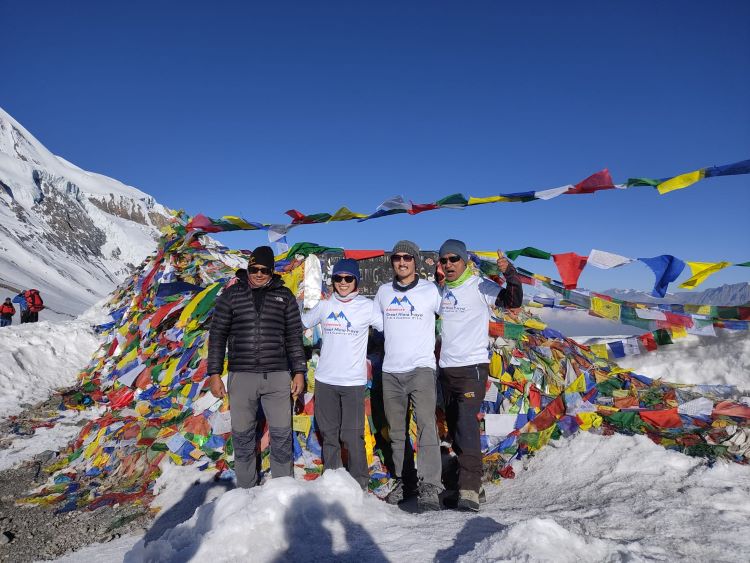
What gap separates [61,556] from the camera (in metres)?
3.53

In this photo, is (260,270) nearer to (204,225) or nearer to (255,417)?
(255,417)

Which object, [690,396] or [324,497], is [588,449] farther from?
[324,497]

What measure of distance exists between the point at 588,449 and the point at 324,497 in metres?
2.88

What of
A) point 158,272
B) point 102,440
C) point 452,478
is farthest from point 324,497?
point 158,272

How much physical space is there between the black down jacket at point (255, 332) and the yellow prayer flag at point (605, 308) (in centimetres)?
313

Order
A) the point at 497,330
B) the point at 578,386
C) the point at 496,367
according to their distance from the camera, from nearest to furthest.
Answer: the point at 578,386 → the point at 496,367 → the point at 497,330

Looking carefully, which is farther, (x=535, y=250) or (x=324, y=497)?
(x=535, y=250)

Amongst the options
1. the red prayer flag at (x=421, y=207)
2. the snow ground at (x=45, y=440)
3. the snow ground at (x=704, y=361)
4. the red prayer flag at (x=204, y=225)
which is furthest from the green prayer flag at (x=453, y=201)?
the snow ground at (x=45, y=440)

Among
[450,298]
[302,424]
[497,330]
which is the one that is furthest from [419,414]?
[497,330]

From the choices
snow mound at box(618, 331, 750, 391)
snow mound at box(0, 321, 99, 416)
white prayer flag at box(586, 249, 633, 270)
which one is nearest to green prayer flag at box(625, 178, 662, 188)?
white prayer flag at box(586, 249, 633, 270)

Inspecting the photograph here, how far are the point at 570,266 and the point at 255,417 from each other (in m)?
3.44

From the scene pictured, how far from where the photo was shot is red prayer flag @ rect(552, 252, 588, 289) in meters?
4.91

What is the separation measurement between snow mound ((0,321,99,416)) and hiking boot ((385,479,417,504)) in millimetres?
6598

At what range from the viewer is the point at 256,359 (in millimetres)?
4180
